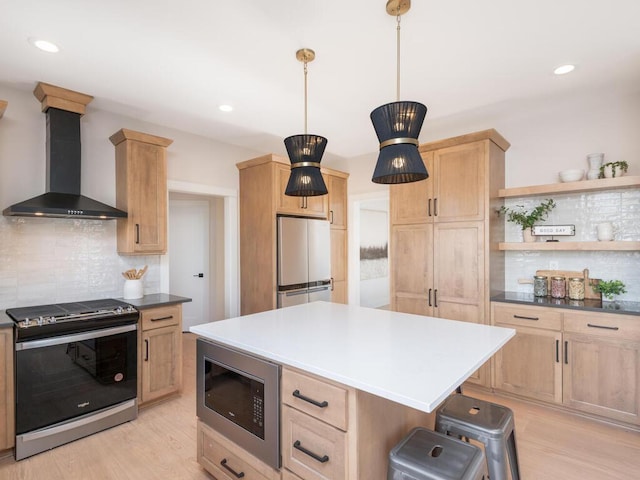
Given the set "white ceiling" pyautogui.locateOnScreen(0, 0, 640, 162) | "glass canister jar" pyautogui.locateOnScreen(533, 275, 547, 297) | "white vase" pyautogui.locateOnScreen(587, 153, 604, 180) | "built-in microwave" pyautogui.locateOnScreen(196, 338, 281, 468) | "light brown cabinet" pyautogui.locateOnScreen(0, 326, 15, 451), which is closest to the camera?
"built-in microwave" pyautogui.locateOnScreen(196, 338, 281, 468)

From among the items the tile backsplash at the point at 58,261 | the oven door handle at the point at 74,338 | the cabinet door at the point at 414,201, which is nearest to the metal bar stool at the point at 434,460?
the oven door handle at the point at 74,338

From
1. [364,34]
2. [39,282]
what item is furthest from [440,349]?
[39,282]

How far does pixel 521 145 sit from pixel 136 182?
376 cm

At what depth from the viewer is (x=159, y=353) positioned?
301 centimetres

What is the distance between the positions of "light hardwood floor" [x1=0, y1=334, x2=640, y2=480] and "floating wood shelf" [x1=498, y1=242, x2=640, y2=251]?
54.4 inches

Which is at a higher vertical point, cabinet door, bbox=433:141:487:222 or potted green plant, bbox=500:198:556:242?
cabinet door, bbox=433:141:487:222

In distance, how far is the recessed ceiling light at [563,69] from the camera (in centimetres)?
249

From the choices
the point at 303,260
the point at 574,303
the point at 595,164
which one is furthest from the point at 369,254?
the point at 595,164

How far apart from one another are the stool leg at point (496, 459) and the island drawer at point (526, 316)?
1.75 metres

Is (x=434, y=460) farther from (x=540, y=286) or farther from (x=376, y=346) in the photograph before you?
(x=540, y=286)

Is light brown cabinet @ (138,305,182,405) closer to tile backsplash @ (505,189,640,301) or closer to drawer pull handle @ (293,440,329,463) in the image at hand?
drawer pull handle @ (293,440,329,463)

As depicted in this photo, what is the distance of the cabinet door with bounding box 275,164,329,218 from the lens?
393 cm

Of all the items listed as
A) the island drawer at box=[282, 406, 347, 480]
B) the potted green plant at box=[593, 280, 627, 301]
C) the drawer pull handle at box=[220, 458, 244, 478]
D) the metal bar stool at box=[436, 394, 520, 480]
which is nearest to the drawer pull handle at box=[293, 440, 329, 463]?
the island drawer at box=[282, 406, 347, 480]

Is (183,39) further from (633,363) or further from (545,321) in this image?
(633,363)
